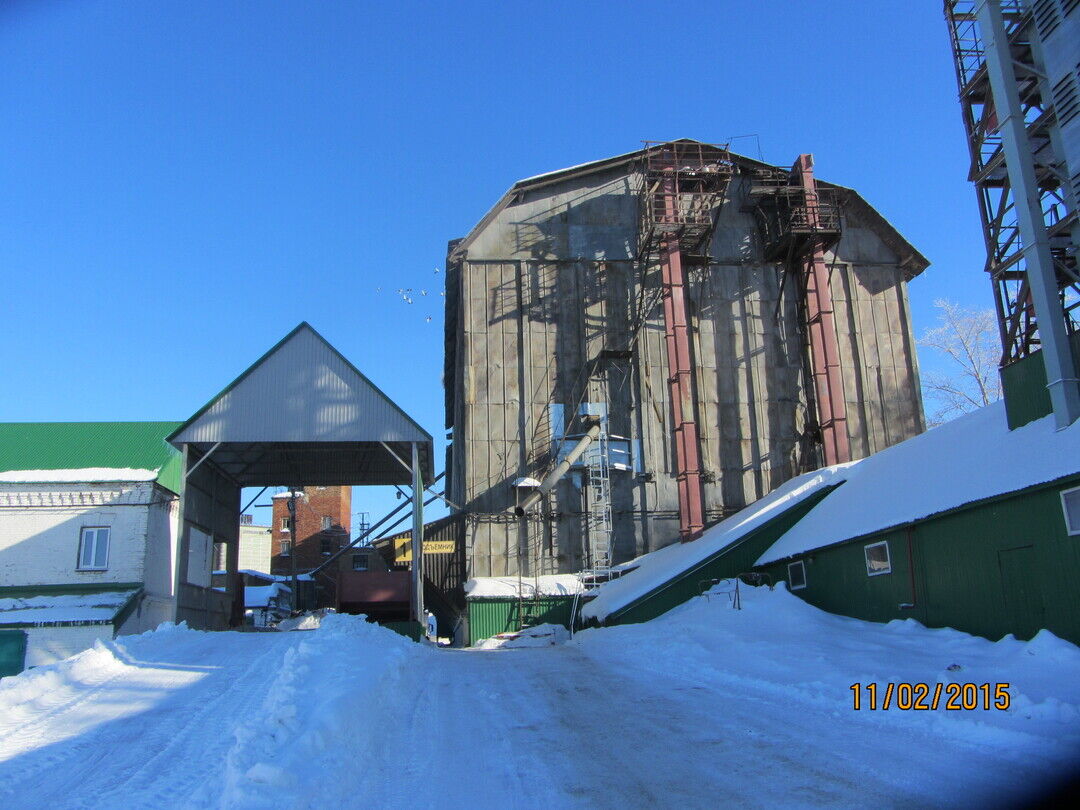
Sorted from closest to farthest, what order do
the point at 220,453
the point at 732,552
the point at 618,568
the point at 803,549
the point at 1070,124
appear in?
the point at 1070,124
the point at 803,549
the point at 732,552
the point at 618,568
the point at 220,453

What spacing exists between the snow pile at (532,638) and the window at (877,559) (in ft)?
33.8

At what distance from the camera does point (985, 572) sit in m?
13.7

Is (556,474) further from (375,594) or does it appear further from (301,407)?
(301,407)

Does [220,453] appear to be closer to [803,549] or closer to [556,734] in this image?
[803,549]

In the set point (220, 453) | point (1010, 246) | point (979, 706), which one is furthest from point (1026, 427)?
point (220, 453)

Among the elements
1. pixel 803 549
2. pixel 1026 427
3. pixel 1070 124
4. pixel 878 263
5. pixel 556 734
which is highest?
pixel 878 263

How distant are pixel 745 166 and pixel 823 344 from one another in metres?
8.36

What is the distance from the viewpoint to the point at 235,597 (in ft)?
121

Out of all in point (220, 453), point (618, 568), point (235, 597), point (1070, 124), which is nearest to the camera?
point (1070, 124)

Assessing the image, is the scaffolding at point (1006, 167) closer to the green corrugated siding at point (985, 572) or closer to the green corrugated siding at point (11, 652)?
the green corrugated siding at point (985, 572)

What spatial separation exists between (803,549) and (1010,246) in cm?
756


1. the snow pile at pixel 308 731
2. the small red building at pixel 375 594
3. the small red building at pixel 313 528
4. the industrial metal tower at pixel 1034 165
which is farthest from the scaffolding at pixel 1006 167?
the small red building at pixel 313 528

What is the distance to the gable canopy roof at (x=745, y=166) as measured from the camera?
33.7 m

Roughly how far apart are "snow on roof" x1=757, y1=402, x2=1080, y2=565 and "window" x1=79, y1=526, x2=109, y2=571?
66.6 ft
